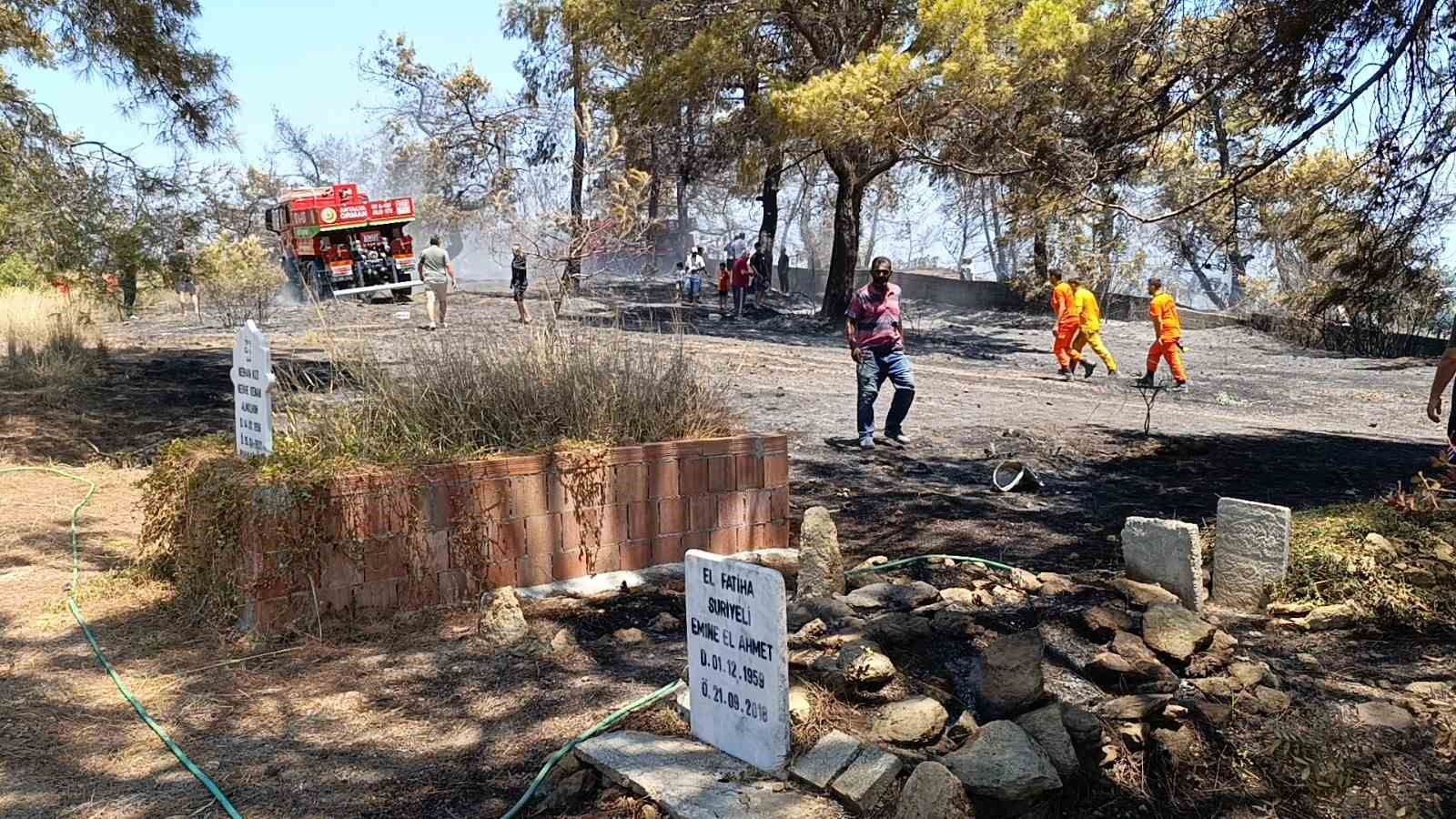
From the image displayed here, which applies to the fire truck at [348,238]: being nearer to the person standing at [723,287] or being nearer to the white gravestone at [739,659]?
the person standing at [723,287]

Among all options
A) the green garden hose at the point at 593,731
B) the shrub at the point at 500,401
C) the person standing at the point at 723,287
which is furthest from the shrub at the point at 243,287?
the green garden hose at the point at 593,731

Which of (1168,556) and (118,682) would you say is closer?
(118,682)

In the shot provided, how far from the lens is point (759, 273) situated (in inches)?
Answer: 1019

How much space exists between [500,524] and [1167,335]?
1093 cm

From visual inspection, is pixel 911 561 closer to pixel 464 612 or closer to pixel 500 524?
pixel 500 524

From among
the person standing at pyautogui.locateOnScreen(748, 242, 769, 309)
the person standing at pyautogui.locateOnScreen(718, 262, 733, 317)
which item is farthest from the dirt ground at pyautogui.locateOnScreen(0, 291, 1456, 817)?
the person standing at pyautogui.locateOnScreen(748, 242, 769, 309)

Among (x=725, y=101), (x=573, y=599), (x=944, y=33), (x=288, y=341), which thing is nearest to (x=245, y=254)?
(x=288, y=341)

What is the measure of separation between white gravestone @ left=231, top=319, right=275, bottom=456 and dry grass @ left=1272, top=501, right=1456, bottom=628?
4.33 m

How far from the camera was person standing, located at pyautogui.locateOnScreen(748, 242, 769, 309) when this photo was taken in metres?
25.6

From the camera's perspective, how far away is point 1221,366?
58.3 ft

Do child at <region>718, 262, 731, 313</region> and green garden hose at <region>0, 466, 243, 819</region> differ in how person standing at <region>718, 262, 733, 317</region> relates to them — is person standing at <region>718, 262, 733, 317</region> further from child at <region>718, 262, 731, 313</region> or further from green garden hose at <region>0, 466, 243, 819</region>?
green garden hose at <region>0, 466, 243, 819</region>

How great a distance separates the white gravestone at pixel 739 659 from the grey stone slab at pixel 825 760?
0.07m

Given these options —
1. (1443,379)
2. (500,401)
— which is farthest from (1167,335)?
(500,401)

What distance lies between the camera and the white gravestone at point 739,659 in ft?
10.2
